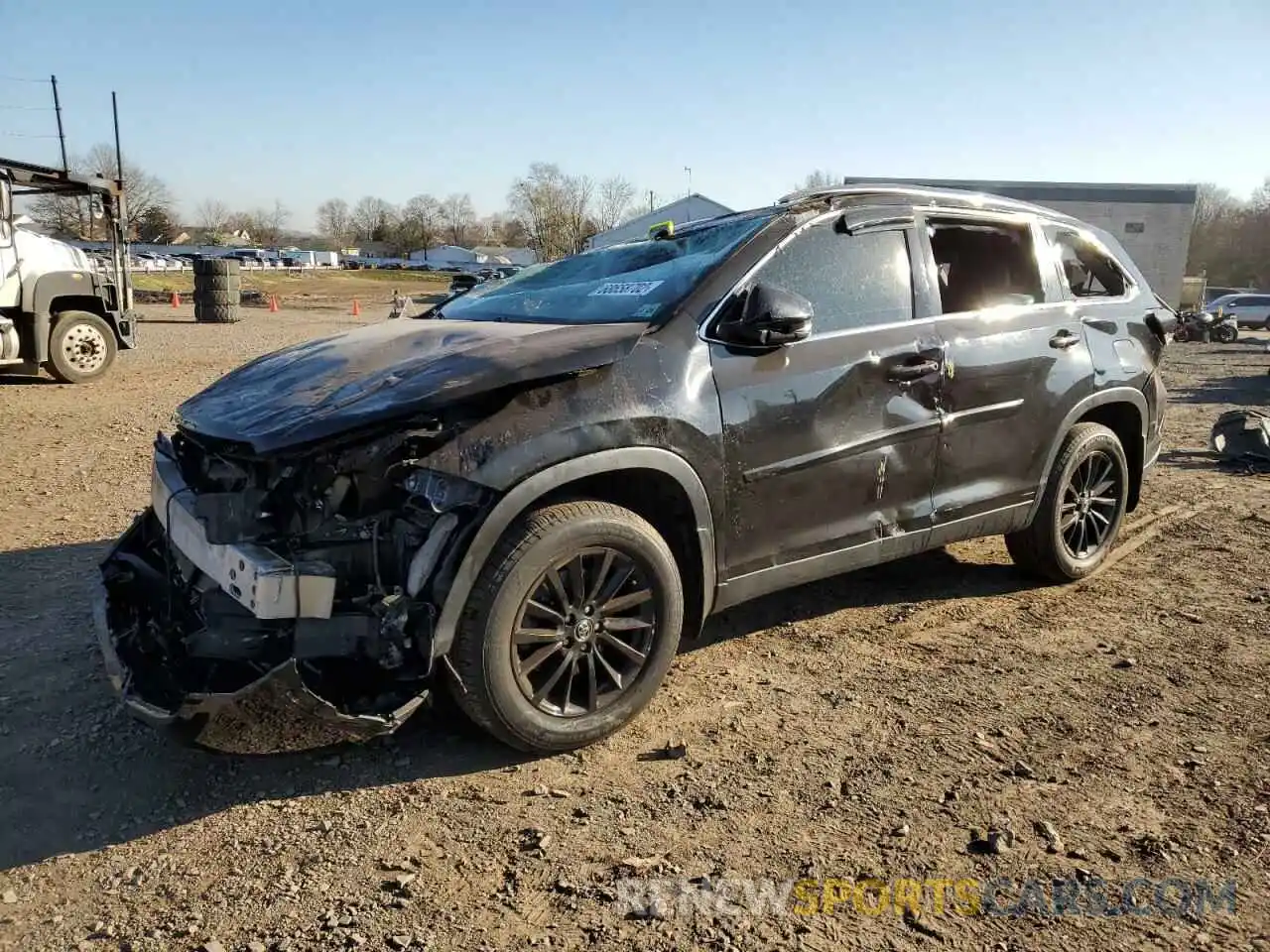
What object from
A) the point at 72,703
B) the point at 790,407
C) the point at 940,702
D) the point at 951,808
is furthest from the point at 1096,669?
the point at 72,703

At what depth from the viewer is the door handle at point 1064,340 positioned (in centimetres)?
440

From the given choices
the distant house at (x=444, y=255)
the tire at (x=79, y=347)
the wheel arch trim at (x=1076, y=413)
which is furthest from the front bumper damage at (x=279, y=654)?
the distant house at (x=444, y=255)

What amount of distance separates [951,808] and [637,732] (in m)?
1.09

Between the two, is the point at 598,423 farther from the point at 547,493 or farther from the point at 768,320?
the point at 768,320

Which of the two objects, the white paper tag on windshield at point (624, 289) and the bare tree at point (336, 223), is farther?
the bare tree at point (336, 223)

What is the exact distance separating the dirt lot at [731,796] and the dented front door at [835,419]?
593 millimetres

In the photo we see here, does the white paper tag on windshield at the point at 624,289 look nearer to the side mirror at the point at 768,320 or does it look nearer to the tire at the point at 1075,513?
the side mirror at the point at 768,320

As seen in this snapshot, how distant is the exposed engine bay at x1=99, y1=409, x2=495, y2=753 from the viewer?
2664 millimetres

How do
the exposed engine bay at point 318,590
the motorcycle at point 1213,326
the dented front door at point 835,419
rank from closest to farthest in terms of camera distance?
the exposed engine bay at point 318,590 < the dented front door at point 835,419 < the motorcycle at point 1213,326

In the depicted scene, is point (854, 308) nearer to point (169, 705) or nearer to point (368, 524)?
point (368, 524)

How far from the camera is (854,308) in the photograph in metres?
3.74

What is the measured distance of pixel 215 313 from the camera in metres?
24.9

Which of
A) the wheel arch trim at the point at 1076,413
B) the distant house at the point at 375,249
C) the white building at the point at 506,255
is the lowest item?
the wheel arch trim at the point at 1076,413

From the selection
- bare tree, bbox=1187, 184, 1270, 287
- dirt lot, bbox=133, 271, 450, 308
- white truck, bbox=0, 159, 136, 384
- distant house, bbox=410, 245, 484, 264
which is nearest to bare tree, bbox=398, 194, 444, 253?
distant house, bbox=410, 245, 484, 264
